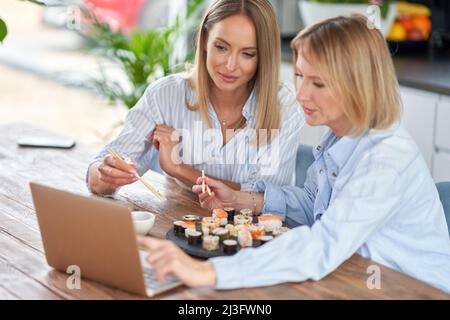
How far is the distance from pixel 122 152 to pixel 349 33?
0.96 m

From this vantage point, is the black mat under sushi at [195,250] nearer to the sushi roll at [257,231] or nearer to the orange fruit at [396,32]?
the sushi roll at [257,231]

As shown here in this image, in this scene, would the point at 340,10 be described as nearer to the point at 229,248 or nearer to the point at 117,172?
the point at 117,172

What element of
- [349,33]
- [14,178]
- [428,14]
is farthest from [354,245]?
[428,14]

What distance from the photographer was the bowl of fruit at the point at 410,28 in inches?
170

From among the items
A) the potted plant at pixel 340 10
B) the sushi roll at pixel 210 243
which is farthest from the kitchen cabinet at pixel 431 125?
the sushi roll at pixel 210 243

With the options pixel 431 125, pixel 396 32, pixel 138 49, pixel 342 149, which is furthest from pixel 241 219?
pixel 396 32

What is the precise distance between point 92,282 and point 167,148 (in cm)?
82

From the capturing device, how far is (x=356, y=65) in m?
1.93

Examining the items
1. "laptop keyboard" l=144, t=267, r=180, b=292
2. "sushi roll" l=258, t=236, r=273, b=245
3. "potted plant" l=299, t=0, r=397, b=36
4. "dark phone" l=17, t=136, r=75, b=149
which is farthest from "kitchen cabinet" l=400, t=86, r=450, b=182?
"laptop keyboard" l=144, t=267, r=180, b=292

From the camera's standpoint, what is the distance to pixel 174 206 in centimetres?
243

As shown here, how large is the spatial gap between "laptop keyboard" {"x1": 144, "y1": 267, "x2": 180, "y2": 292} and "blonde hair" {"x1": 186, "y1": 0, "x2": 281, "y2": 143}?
0.90 metres

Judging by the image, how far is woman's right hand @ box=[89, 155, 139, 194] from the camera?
241 centimetres

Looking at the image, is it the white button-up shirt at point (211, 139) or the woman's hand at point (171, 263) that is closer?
the woman's hand at point (171, 263)

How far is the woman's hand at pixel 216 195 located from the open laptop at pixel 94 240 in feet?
1.65
